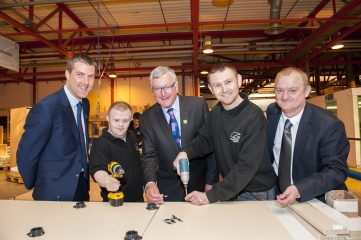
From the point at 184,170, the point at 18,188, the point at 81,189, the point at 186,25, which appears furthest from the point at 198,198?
the point at 18,188

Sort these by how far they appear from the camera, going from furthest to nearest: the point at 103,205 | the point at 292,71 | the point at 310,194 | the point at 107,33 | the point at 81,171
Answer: the point at 107,33 < the point at 81,171 < the point at 292,71 < the point at 103,205 < the point at 310,194

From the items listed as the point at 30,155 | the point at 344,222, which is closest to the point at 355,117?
the point at 344,222

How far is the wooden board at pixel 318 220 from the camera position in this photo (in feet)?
3.38

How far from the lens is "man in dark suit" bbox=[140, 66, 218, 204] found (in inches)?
78.8

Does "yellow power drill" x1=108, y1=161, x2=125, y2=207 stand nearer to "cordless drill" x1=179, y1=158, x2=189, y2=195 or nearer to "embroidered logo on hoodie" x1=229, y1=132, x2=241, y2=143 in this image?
"cordless drill" x1=179, y1=158, x2=189, y2=195

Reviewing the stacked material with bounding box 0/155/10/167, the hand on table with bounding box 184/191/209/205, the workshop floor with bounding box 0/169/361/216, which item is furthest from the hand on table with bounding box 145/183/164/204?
the stacked material with bounding box 0/155/10/167

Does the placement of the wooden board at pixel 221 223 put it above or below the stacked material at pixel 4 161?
above

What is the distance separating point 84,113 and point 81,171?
1.60ft

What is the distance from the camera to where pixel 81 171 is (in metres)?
2.00

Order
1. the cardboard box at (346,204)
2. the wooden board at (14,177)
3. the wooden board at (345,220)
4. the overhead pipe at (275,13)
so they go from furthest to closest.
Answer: the wooden board at (14,177), the overhead pipe at (275,13), the cardboard box at (346,204), the wooden board at (345,220)

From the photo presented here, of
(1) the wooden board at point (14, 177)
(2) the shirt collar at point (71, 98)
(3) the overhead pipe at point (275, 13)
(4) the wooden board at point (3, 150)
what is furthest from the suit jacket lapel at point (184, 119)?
(4) the wooden board at point (3, 150)

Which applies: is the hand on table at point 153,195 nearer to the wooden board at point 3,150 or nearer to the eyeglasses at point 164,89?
the eyeglasses at point 164,89

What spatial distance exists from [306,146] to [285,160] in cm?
15

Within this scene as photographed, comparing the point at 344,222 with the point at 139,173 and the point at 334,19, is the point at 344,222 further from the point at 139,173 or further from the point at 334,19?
the point at 334,19
